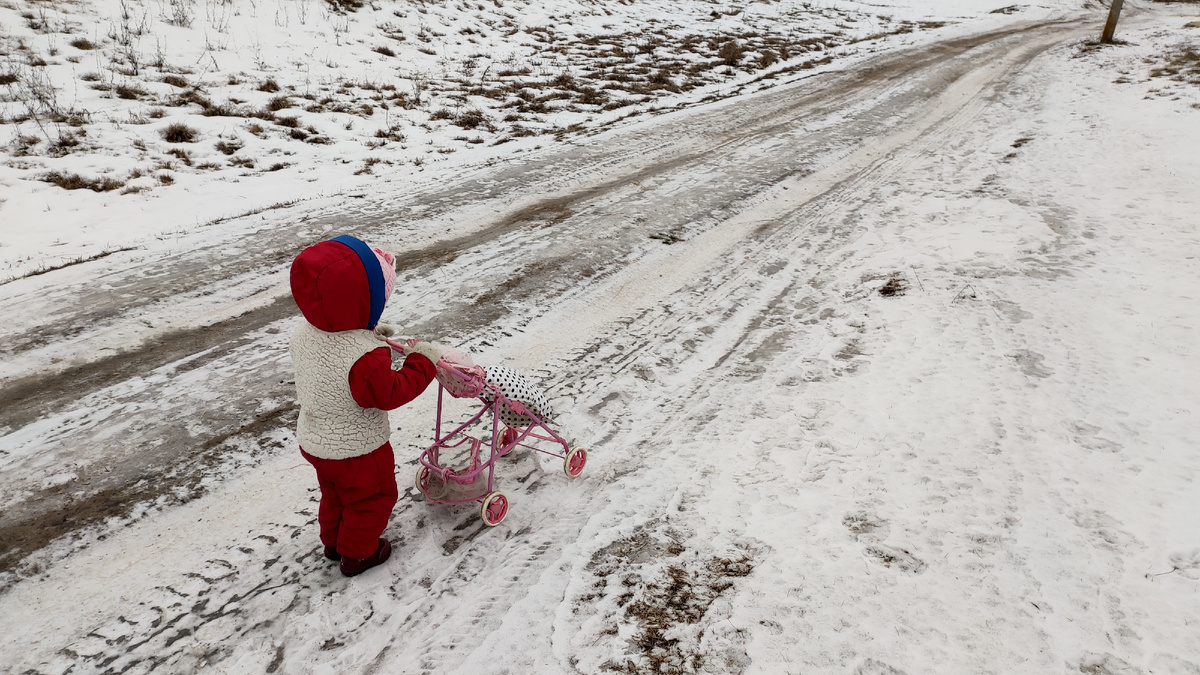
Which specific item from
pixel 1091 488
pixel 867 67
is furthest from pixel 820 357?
pixel 867 67

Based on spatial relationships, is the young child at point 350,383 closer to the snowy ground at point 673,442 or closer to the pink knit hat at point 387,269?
the pink knit hat at point 387,269

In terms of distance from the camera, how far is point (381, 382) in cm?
246

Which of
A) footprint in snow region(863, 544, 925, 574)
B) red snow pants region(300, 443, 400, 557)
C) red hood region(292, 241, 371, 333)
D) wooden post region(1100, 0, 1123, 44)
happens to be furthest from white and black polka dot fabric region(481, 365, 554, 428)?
wooden post region(1100, 0, 1123, 44)

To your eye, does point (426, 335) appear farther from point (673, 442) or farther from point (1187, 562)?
point (1187, 562)

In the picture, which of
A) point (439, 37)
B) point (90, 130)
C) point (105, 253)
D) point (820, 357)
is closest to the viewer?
point (820, 357)

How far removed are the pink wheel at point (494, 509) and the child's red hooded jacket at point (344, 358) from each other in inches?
26.3

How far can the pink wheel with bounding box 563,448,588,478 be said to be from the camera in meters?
3.39

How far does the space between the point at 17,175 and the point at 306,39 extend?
7158mm

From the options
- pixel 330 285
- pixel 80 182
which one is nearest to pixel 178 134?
pixel 80 182

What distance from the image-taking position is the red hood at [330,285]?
2.28 meters

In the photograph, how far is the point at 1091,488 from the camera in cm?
321

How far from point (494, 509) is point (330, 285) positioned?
1.44m

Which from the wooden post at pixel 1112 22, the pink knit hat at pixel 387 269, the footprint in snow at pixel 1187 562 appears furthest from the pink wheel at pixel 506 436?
the wooden post at pixel 1112 22

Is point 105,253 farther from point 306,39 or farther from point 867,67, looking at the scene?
point 867,67
